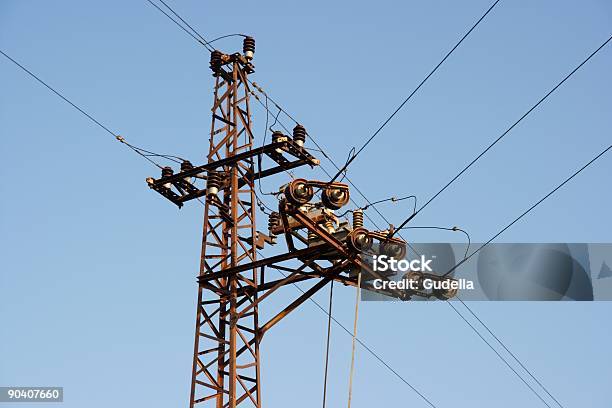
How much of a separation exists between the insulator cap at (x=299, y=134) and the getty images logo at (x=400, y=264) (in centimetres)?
283

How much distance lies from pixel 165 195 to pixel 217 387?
14.3 ft

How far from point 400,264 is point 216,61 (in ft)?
19.6

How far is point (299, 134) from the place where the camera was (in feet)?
71.2

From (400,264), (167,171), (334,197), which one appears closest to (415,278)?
(400,264)

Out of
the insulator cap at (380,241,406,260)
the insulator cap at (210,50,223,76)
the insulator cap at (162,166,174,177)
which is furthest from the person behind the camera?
the insulator cap at (210,50,223,76)

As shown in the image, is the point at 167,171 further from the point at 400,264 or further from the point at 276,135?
the point at 400,264

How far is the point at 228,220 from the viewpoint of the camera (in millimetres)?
21641

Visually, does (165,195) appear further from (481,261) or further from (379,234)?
(481,261)

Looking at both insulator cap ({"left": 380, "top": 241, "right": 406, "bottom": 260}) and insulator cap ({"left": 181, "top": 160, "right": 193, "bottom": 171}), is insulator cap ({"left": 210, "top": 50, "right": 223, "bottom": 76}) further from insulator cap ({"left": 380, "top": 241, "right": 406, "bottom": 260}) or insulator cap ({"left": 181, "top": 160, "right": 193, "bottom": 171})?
insulator cap ({"left": 380, "top": 241, "right": 406, "bottom": 260})

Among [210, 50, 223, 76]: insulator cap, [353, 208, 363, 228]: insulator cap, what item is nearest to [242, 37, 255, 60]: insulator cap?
[210, 50, 223, 76]: insulator cap

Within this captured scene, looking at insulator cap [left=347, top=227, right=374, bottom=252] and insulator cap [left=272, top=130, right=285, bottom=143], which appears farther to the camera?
insulator cap [left=272, top=130, right=285, bottom=143]

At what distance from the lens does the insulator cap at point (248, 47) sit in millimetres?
23188

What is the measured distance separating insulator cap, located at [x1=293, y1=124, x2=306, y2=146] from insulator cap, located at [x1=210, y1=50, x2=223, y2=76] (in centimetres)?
249

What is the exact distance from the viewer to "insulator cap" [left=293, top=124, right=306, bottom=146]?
21641 mm
